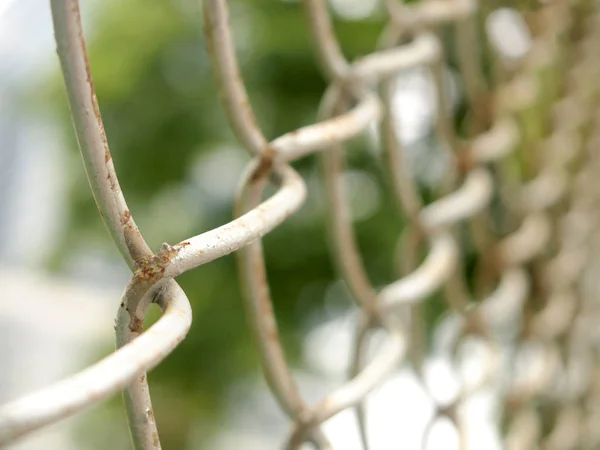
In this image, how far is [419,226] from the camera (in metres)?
0.17

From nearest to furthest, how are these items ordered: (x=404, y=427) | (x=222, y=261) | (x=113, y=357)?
(x=113, y=357) → (x=404, y=427) → (x=222, y=261)

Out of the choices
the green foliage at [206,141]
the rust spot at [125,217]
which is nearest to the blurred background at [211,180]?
the green foliage at [206,141]

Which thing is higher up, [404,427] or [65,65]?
[404,427]

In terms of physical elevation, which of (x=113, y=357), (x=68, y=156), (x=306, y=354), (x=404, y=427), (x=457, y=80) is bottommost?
(x=113, y=357)

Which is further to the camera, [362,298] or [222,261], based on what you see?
[222,261]

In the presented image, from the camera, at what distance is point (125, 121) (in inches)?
24.0

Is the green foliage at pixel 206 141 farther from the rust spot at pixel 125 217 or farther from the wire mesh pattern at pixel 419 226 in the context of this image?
the rust spot at pixel 125 217

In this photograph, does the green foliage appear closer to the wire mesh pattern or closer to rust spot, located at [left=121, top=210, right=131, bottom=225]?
the wire mesh pattern

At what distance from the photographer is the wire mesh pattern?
60mm

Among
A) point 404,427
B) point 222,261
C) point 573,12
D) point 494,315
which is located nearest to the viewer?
point 494,315

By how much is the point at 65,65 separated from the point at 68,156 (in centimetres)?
62

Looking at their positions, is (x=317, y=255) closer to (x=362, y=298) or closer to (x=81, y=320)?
(x=81, y=320)

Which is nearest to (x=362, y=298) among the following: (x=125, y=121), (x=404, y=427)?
(x=404, y=427)

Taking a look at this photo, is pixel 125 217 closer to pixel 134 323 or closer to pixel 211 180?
pixel 134 323
